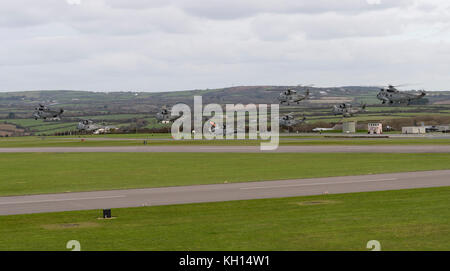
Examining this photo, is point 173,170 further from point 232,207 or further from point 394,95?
point 394,95

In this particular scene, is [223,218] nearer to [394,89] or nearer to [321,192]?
[321,192]

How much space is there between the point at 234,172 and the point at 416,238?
32.7 metres

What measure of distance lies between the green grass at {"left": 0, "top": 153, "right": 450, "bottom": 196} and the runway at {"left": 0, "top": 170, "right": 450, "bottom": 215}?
11.7 feet

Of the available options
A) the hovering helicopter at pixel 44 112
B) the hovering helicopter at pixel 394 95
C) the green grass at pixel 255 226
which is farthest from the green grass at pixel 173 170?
the hovering helicopter at pixel 44 112

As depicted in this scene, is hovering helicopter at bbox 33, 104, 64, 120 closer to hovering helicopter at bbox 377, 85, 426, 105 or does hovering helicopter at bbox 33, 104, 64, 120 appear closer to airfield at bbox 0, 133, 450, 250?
hovering helicopter at bbox 377, 85, 426, 105

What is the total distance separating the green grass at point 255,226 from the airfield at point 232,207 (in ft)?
0.14

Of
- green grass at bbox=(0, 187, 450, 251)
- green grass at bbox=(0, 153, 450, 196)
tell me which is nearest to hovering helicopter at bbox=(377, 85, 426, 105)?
green grass at bbox=(0, 153, 450, 196)

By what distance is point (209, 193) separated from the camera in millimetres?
36500

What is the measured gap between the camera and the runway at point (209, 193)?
32531mm

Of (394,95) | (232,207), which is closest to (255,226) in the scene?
(232,207)
